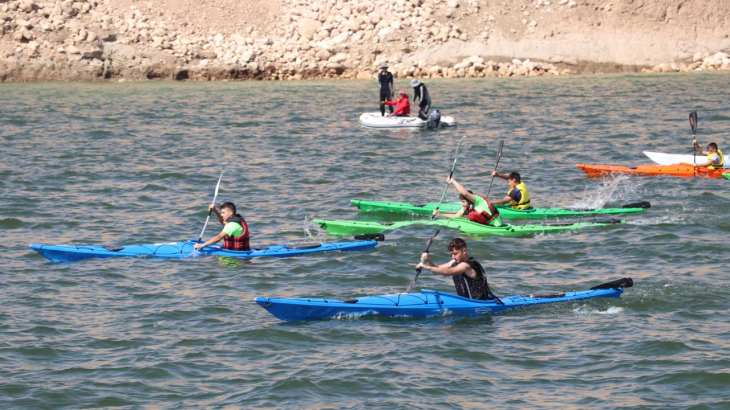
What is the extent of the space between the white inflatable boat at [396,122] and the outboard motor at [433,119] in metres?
0.18

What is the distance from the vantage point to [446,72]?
47656 millimetres

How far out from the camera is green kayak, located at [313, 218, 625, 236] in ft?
54.5

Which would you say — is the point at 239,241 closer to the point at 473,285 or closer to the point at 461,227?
the point at 461,227

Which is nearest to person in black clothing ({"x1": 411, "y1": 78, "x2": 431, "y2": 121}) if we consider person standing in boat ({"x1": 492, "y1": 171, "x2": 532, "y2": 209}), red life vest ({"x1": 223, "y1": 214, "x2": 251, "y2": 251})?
person standing in boat ({"x1": 492, "y1": 171, "x2": 532, "y2": 209})

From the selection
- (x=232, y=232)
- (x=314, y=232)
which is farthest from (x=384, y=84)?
(x=232, y=232)

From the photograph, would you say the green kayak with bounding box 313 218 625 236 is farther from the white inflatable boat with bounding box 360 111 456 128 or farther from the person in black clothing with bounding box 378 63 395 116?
the white inflatable boat with bounding box 360 111 456 128

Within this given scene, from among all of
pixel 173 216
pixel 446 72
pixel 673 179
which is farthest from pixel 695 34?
pixel 173 216

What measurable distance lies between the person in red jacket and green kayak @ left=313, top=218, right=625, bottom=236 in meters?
13.4

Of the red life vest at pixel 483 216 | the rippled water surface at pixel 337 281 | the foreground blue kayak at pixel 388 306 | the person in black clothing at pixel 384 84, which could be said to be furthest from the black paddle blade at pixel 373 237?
the person in black clothing at pixel 384 84

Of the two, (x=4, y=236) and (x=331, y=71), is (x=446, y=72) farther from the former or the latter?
(x=4, y=236)

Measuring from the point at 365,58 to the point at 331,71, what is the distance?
5.96 feet

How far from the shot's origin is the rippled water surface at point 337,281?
10.2m

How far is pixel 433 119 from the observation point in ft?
99.1

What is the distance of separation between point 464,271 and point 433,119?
60.5 feet
